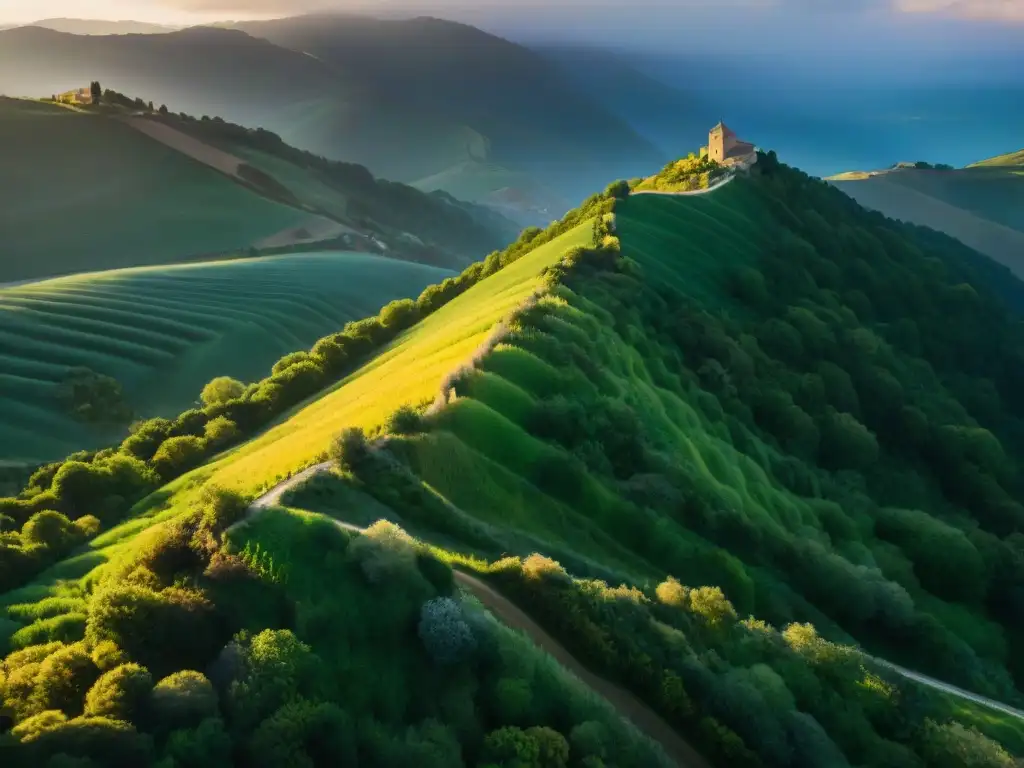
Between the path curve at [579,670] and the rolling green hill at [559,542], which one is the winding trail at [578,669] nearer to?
the path curve at [579,670]

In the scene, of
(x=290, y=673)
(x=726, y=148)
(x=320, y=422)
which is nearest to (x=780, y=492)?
(x=320, y=422)

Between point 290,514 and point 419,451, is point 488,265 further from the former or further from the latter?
point 290,514

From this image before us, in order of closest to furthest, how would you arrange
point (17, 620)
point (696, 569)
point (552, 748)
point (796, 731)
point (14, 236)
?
point (552, 748) < point (796, 731) < point (17, 620) < point (696, 569) < point (14, 236)

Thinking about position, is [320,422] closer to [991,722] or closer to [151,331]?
[991,722]

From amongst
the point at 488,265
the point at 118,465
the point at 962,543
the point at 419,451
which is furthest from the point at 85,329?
the point at 962,543

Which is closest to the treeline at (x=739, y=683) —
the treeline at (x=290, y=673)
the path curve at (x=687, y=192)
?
the treeline at (x=290, y=673)

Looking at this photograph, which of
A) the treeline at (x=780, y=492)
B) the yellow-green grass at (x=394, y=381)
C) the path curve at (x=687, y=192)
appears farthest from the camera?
the path curve at (x=687, y=192)
